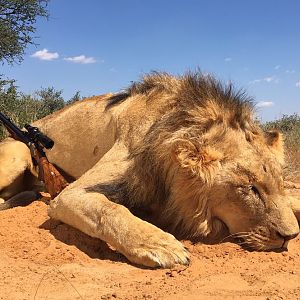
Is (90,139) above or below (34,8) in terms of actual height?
below

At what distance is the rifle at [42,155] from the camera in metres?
5.39

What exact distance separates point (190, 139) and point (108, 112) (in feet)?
6.66

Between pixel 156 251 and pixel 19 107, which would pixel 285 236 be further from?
pixel 19 107

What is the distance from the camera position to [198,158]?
393 centimetres

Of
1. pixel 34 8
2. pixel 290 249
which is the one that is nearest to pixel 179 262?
pixel 290 249

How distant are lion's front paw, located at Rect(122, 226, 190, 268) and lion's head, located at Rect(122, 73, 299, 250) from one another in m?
0.61

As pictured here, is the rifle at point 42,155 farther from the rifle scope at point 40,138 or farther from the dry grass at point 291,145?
the dry grass at point 291,145

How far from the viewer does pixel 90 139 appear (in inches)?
234

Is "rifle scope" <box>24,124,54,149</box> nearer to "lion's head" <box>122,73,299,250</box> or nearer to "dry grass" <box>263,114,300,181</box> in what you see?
"lion's head" <box>122,73,299,250</box>

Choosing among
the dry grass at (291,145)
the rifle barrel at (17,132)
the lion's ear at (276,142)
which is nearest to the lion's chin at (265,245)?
the lion's ear at (276,142)

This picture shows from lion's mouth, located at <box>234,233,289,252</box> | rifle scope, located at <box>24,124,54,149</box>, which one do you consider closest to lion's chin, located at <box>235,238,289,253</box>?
lion's mouth, located at <box>234,233,289,252</box>

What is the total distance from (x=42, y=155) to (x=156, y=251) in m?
2.86

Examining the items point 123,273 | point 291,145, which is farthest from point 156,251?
point 291,145

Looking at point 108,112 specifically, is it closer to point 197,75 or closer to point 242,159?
point 197,75
